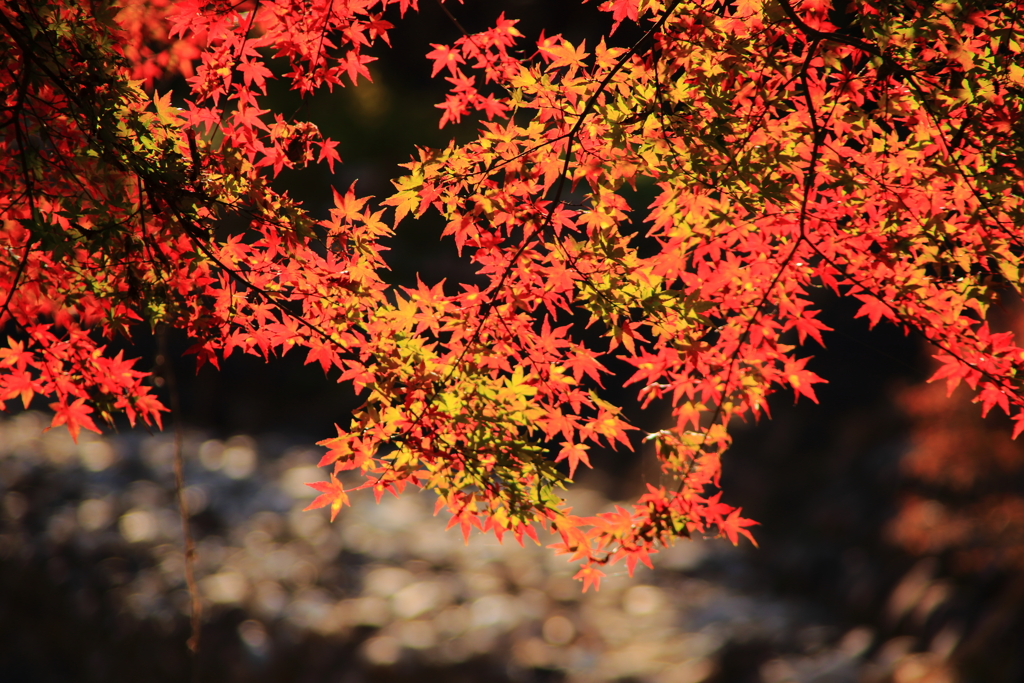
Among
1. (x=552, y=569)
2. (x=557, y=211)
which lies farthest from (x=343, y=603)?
(x=557, y=211)

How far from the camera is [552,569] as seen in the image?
24.1ft

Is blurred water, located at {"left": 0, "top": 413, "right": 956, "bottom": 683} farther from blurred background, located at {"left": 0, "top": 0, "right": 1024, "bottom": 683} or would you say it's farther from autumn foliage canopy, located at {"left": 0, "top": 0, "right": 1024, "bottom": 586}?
autumn foliage canopy, located at {"left": 0, "top": 0, "right": 1024, "bottom": 586}

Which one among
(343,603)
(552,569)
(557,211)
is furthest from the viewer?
(552,569)

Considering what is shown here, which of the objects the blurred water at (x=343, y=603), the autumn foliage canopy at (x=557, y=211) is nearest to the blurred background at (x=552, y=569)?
the blurred water at (x=343, y=603)

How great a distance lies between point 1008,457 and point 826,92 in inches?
201

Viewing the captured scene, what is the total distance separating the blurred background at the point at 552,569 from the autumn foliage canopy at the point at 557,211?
266cm

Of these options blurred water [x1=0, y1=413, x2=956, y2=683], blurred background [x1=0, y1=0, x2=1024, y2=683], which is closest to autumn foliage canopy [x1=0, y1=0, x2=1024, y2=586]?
blurred background [x1=0, y1=0, x2=1024, y2=683]

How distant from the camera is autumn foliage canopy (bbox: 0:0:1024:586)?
78.8 inches

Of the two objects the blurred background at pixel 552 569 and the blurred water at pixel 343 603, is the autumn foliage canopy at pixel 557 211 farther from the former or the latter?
the blurred water at pixel 343 603

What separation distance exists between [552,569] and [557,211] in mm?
5816

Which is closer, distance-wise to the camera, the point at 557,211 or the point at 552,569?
the point at 557,211

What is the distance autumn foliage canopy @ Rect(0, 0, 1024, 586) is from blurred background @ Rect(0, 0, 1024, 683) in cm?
266

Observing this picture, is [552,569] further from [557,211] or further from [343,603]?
[557,211]

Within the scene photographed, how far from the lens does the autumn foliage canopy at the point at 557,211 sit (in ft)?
6.57
